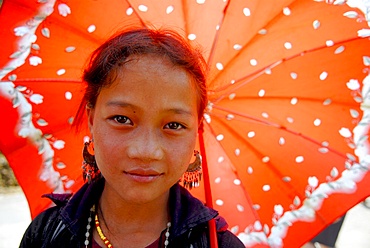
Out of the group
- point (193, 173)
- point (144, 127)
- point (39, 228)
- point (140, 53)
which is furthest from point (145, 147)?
point (39, 228)

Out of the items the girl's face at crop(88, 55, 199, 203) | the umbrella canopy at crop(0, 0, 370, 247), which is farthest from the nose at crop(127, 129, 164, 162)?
the umbrella canopy at crop(0, 0, 370, 247)

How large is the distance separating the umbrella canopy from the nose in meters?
0.41

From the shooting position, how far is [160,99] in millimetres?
1147

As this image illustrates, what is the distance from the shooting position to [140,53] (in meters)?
1.21

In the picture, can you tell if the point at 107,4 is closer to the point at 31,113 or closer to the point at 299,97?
the point at 31,113

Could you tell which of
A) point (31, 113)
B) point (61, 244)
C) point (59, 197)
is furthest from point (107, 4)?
point (61, 244)

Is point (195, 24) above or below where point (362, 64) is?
above

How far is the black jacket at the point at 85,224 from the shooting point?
1324 mm

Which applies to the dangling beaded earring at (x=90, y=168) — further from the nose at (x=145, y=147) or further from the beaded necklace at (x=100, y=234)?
the nose at (x=145, y=147)

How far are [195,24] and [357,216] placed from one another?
3.39m

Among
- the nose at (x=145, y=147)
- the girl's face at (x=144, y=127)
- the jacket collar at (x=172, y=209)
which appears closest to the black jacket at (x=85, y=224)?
the jacket collar at (x=172, y=209)

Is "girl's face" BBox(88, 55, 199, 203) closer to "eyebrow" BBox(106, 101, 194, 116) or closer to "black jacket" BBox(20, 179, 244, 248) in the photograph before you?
"eyebrow" BBox(106, 101, 194, 116)

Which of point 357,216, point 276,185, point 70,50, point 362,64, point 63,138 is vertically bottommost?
point 357,216

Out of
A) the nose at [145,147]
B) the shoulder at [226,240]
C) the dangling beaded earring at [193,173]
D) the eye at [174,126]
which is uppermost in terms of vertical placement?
the eye at [174,126]
